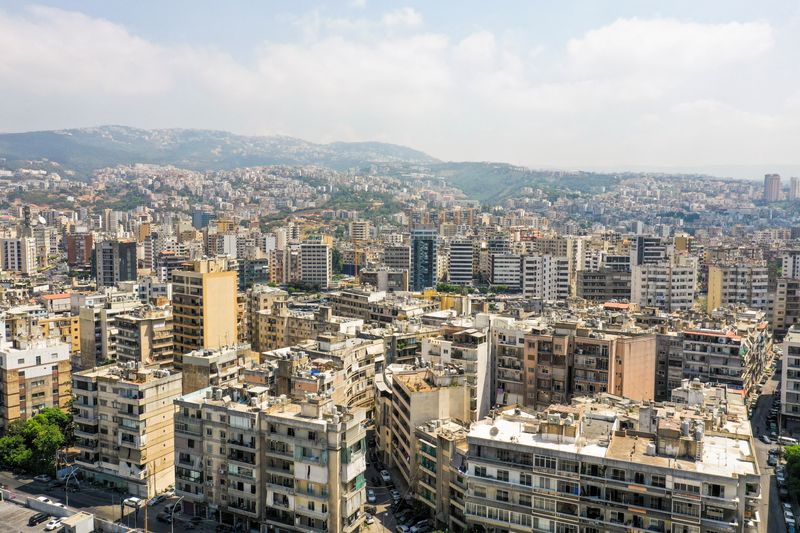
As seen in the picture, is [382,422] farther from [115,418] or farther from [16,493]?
[16,493]

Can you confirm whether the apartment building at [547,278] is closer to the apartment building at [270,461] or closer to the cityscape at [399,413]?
the cityscape at [399,413]

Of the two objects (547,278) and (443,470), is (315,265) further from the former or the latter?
(443,470)

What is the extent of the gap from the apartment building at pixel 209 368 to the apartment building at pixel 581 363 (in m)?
13.3

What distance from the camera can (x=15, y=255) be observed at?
309 feet

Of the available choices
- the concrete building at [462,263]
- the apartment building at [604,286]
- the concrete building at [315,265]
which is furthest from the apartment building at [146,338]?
the concrete building at [462,263]

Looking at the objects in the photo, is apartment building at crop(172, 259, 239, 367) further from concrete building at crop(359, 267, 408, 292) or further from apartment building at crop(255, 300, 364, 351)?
concrete building at crop(359, 267, 408, 292)

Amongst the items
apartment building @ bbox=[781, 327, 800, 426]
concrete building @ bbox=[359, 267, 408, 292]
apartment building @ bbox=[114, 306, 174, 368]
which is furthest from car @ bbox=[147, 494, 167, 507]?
concrete building @ bbox=[359, 267, 408, 292]

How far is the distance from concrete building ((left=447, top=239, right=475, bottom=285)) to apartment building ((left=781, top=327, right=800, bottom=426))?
53.9 meters

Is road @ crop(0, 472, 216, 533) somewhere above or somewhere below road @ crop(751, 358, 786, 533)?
below

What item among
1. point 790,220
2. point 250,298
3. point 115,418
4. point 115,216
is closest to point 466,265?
point 250,298

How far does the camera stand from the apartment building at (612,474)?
1950 cm

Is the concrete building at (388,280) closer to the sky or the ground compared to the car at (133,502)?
closer to the sky

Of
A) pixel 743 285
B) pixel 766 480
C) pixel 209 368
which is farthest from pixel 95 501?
pixel 743 285

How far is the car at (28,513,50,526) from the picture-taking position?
945 inches
